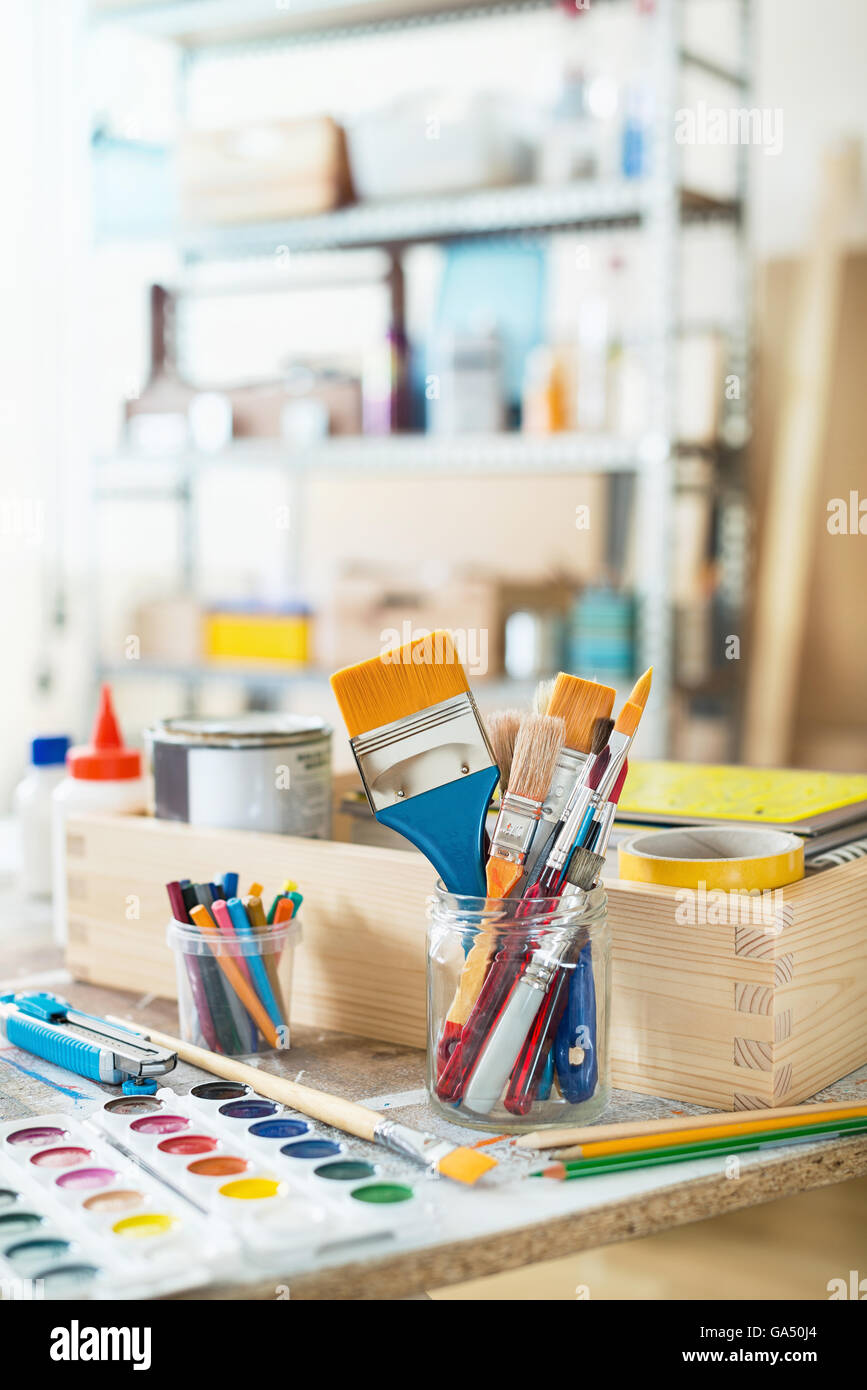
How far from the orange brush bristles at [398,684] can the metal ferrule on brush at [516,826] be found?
0.19ft

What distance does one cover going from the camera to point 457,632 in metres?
2.29

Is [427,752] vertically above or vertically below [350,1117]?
above

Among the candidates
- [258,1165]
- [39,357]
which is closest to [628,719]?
[258,1165]

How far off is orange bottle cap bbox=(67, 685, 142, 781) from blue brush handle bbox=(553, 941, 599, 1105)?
475 mm

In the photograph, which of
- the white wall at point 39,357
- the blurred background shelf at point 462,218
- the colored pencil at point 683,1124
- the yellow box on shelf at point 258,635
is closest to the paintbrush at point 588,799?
the colored pencil at point 683,1124

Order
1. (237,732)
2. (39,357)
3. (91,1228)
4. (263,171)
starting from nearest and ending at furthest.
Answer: (91,1228) < (237,732) < (263,171) < (39,357)

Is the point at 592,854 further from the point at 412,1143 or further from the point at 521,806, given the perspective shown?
the point at 412,1143

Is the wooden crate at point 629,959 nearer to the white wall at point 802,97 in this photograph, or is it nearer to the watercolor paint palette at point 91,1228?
the watercolor paint palette at point 91,1228

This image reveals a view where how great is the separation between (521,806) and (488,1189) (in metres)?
0.16

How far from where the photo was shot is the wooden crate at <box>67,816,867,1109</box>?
0.65 m

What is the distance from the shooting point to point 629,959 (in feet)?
2.26

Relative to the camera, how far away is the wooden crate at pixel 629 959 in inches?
25.6

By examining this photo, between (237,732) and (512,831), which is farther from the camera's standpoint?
(237,732)

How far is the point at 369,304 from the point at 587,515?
718mm
